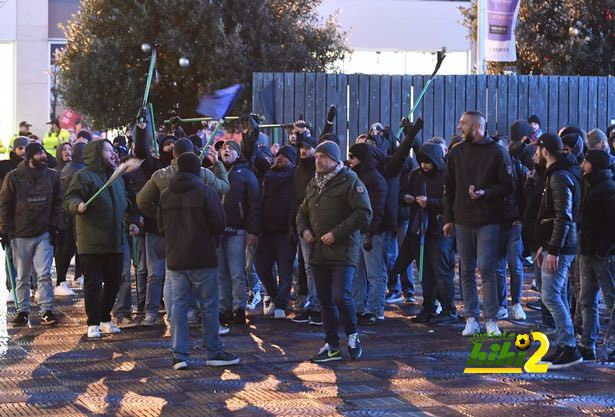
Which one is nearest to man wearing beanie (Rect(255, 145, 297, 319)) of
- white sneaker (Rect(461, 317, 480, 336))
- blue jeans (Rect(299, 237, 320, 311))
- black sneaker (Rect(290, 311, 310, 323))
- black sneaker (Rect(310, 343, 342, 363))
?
black sneaker (Rect(290, 311, 310, 323))

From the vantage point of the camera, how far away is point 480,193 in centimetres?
1105

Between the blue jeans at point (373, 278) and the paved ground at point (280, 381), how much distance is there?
0.68 meters

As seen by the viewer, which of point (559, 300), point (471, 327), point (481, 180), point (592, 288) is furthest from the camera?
point (471, 327)

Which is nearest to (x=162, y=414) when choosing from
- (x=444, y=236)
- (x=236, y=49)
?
(x=444, y=236)

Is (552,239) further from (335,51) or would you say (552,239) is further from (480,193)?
(335,51)

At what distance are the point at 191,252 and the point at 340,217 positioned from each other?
1.38 metres

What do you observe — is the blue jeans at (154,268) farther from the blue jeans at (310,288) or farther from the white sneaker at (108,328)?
the blue jeans at (310,288)

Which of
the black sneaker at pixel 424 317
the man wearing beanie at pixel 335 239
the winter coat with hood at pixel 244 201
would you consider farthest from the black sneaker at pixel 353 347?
the winter coat with hood at pixel 244 201

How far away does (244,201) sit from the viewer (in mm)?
12719

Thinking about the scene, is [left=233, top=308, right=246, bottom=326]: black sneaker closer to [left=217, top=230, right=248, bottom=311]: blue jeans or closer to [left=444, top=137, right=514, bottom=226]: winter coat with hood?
[left=217, top=230, right=248, bottom=311]: blue jeans

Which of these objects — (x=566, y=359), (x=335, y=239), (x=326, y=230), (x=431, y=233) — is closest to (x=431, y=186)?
(x=431, y=233)

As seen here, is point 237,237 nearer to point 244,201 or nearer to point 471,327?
point 244,201

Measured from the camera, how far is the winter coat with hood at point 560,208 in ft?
31.8

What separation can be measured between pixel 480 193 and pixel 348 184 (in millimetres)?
1395
